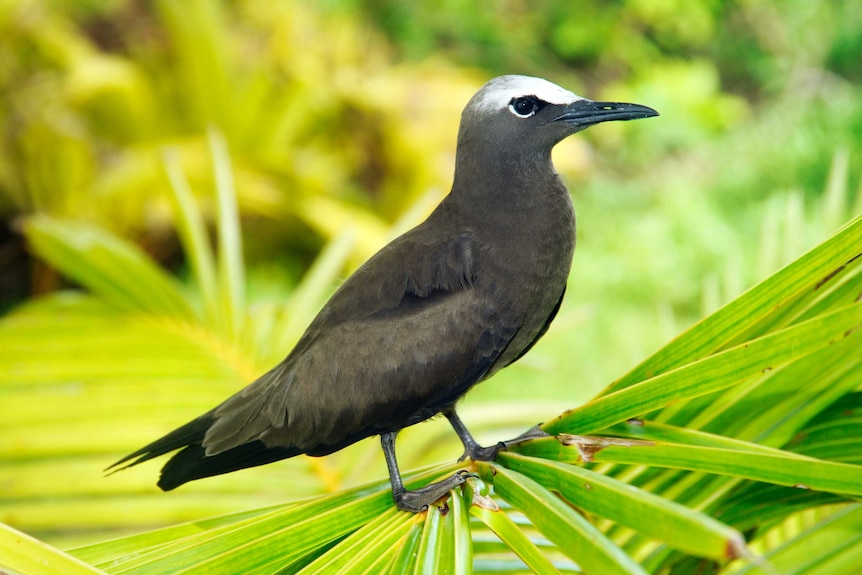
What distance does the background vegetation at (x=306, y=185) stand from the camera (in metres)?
1.17

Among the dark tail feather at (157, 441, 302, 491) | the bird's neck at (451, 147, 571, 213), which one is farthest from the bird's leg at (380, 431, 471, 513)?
the bird's neck at (451, 147, 571, 213)

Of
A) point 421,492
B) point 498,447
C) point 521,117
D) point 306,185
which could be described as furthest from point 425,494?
point 306,185

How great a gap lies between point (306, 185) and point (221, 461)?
99.6 inches

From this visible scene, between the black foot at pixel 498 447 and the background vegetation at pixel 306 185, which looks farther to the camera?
the background vegetation at pixel 306 185

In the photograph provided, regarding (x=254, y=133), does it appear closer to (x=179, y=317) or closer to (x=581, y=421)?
(x=179, y=317)

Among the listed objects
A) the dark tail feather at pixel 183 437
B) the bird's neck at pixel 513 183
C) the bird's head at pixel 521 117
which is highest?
the bird's head at pixel 521 117

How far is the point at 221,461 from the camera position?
0.80 m

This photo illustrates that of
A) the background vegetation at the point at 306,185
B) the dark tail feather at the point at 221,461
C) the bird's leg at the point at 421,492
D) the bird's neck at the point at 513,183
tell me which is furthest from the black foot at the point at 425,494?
the background vegetation at the point at 306,185

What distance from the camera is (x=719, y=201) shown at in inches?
156

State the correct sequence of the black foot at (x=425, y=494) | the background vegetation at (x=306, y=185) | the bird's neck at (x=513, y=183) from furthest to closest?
1. the background vegetation at (x=306, y=185)
2. the bird's neck at (x=513, y=183)
3. the black foot at (x=425, y=494)

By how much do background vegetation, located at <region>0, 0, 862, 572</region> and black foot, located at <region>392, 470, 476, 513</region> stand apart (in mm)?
406

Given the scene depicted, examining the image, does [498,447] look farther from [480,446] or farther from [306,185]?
[306,185]

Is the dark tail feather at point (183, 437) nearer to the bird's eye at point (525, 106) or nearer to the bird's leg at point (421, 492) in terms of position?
the bird's leg at point (421, 492)

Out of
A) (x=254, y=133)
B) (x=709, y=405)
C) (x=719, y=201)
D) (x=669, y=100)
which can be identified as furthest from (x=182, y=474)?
(x=669, y=100)
